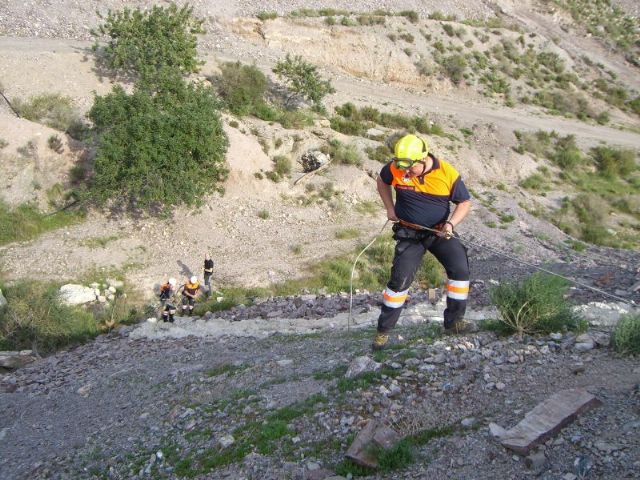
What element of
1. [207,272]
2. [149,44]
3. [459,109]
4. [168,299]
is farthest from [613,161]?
[168,299]

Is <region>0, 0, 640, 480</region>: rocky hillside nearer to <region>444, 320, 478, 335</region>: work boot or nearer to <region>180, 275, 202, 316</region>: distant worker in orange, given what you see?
<region>444, 320, 478, 335</region>: work boot

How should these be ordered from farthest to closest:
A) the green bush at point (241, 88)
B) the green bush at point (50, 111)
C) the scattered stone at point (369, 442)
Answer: the green bush at point (241, 88) < the green bush at point (50, 111) < the scattered stone at point (369, 442)

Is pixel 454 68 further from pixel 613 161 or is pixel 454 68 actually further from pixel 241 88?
pixel 241 88

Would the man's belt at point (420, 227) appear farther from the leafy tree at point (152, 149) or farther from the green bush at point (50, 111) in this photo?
the green bush at point (50, 111)

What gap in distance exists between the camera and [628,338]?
207 inches

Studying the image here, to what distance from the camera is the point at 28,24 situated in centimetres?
2372

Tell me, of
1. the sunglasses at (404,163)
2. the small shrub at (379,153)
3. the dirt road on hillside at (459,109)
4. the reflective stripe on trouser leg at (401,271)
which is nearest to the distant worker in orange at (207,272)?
the reflective stripe on trouser leg at (401,271)

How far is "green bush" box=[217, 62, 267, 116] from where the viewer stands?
67.5 feet

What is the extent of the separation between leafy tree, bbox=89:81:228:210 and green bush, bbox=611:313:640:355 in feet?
39.6

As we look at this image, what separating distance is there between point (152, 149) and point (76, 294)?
4475mm

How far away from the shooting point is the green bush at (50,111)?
56.3ft

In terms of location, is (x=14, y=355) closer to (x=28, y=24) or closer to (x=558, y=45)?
(x=28, y=24)

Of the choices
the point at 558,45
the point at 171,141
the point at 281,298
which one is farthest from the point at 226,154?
the point at 558,45

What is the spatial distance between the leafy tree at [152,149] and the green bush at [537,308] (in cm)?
1096
